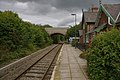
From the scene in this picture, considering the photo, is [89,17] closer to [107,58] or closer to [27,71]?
[27,71]

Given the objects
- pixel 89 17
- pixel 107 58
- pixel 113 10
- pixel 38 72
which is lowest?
pixel 38 72

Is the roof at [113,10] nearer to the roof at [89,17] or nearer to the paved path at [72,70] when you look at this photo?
the paved path at [72,70]

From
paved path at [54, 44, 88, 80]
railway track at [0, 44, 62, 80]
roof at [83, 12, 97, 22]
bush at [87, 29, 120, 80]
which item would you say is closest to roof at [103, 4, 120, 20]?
paved path at [54, 44, 88, 80]

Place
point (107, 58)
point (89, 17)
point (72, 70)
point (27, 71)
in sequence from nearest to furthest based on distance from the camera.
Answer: point (107, 58), point (72, 70), point (27, 71), point (89, 17)

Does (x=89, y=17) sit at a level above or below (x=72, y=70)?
above

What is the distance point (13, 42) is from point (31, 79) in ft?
48.1

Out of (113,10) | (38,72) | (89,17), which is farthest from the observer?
(89,17)

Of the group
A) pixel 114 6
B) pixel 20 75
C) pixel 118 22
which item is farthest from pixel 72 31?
pixel 20 75

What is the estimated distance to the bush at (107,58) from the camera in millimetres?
8844

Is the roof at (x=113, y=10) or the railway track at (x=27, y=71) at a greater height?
the roof at (x=113, y=10)

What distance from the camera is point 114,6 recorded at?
2742 cm

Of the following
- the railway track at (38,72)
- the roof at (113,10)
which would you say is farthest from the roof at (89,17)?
the railway track at (38,72)

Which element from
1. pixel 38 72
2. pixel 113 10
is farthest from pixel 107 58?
pixel 113 10

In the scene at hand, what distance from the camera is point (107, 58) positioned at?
899 cm
